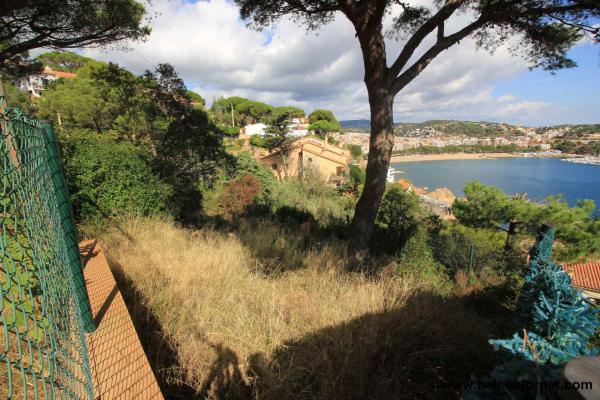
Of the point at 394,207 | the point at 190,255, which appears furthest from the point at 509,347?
the point at 394,207

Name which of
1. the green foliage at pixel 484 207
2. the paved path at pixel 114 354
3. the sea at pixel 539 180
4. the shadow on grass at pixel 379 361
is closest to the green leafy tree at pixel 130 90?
the paved path at pixel 114 354

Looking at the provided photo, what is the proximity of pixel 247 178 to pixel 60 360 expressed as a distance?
13.0m

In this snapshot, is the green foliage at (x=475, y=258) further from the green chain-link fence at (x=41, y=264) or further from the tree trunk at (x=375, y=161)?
the green chain-link fence at (x=41, y=264)

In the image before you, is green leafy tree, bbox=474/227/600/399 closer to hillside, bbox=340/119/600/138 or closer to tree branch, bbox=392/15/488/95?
tree branch, bbox=392/15/488/95

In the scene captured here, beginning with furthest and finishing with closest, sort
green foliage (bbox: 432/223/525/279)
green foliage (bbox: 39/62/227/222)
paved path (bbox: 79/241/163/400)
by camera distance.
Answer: green foliage (bbox: 39/62/227/222)
green foliage (bbox: 432/223/525/279)
paved path (bbox: 79/241/163/400)

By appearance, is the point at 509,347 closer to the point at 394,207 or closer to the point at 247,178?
the point at 394,207

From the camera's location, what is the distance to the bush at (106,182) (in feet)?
16.0

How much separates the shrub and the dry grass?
8.81m

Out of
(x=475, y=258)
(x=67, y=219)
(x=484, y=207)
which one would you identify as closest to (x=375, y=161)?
(x=67, y=219)

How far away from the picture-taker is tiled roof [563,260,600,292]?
1245 cm

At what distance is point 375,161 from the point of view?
5.08m

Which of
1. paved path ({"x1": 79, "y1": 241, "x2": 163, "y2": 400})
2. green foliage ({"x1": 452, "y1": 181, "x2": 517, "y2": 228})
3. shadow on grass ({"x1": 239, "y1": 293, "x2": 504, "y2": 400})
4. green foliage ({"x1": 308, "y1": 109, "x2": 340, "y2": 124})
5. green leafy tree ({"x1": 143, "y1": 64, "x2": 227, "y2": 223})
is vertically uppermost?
green foliage ({"x1": 308, "y1": 109, "x2": 340, "y2": 124})

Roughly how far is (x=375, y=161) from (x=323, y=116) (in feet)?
175

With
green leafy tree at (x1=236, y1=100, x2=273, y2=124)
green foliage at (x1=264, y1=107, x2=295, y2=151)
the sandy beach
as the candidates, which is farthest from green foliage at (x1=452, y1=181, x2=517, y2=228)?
the sandy beach
